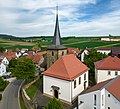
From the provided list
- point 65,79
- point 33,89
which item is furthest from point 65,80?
point 33,89

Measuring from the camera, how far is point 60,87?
101 ft

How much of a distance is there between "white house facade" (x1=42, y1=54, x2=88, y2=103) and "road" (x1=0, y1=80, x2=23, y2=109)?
5866mm

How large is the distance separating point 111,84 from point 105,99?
2328mm

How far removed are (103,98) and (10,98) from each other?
65.1 ft

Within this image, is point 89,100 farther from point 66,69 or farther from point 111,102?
point 66,69

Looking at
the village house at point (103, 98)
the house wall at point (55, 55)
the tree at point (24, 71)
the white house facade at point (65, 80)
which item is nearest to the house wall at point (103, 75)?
the white house facade at point (65, 80)

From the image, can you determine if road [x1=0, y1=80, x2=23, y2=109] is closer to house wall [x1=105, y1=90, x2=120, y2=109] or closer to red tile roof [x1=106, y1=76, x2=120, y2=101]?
house wall [x1=105, y1=90, x2=120, y2=109]

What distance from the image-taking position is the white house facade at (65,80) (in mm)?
29625

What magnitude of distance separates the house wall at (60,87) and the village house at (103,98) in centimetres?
435

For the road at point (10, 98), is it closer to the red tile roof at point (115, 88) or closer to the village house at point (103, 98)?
the village house at point (103, 98)

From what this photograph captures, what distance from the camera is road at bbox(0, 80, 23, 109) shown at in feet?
106

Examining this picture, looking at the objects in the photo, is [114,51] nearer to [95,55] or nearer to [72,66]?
[95,55]

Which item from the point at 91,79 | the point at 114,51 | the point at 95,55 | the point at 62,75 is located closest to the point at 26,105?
the point at 62,75

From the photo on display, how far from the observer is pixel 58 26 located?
1470 inches
